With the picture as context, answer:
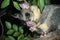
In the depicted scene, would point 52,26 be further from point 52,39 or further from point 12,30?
point 12,30

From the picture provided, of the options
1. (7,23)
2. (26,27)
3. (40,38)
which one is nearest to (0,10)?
(7,23)

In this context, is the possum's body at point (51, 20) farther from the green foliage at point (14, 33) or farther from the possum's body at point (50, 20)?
the green foliage at point (14, 33)

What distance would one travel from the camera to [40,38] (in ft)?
6.70

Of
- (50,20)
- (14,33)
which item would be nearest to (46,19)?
(50,20)

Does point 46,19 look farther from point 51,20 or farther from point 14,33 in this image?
point 14,33

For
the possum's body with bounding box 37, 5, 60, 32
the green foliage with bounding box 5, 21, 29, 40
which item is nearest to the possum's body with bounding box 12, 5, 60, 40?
the possum's body with bounding box 37, 5, 60, 32

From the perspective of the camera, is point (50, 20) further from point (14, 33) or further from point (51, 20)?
point (14, 33)

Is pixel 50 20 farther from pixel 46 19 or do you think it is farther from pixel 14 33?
pixel 14 33

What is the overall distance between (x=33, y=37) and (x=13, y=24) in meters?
0.23

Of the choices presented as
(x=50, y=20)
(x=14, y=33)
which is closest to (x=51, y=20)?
(x=50, y=20)

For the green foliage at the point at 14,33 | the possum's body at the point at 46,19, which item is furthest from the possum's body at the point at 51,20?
the green foliage at the point at 14,33

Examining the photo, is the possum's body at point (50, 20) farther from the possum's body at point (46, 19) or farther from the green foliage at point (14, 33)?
the green foliage at point (14, 33)

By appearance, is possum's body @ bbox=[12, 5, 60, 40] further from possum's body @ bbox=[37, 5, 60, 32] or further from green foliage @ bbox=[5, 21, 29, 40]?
green foliage @ bbox=[5, 21, 29, 40]

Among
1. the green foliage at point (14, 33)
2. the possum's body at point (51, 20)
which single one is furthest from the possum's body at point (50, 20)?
the green foliage at point (14, 33)
